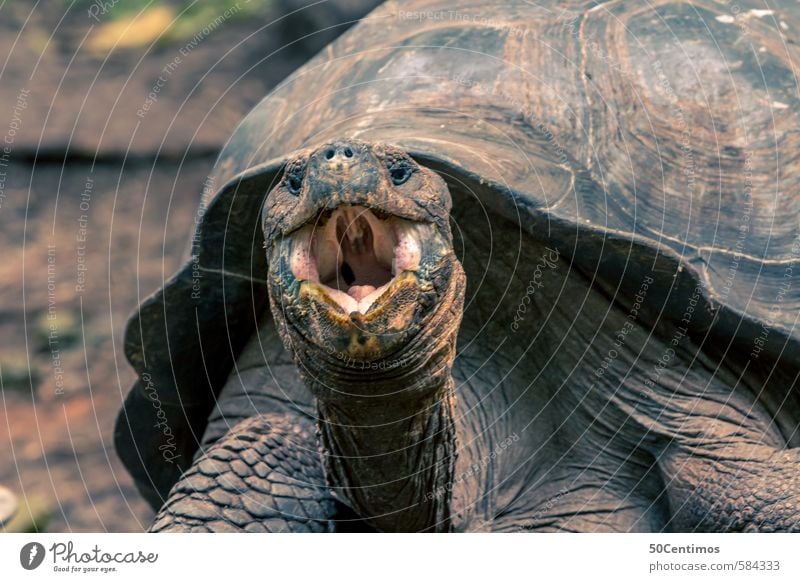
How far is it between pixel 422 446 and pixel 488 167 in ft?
2.42

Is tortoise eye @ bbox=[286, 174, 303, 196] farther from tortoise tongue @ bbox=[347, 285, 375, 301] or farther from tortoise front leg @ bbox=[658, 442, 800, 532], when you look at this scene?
tortoise front leg @ bbox=[658, 442, 800, 532]

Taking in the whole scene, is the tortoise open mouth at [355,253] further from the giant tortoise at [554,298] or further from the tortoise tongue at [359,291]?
the giant tortoise at [554,298]

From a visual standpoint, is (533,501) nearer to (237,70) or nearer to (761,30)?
(761,30)

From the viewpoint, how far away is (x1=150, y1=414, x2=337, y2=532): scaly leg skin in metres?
3.15

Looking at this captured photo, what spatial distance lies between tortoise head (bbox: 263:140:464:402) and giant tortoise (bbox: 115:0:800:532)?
245mm

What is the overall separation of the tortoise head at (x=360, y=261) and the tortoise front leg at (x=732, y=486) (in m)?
0.98

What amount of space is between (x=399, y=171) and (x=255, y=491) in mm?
1123

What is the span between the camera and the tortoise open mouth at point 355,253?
2354mm

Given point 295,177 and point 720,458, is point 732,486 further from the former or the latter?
point 295,177

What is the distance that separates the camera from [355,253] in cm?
245

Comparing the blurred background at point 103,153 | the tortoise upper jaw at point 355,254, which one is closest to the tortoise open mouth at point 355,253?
the tortoise upper jaw at point 355,254

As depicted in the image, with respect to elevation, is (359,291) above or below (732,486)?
above
